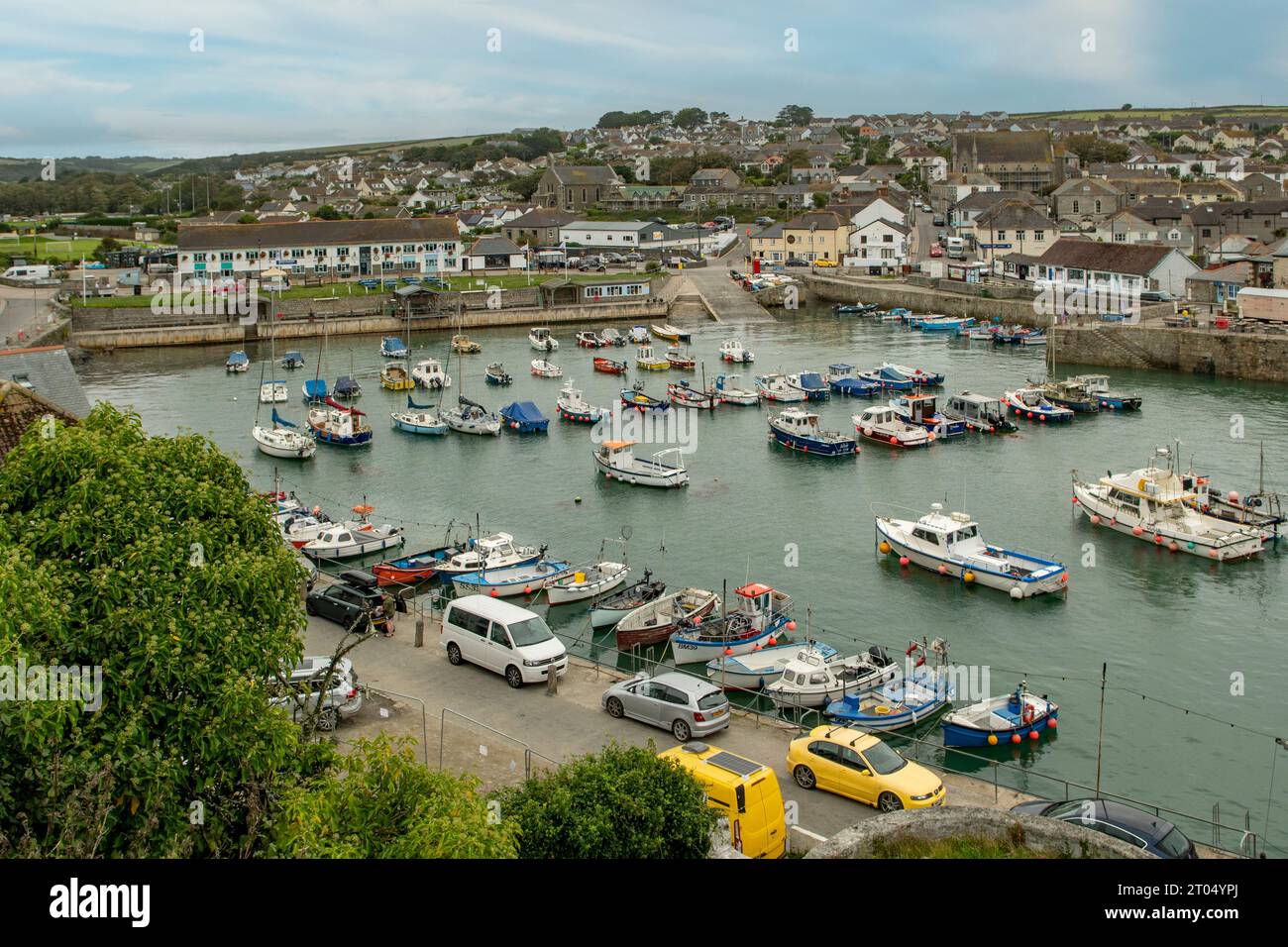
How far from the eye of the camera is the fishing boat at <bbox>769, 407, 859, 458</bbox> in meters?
32.2

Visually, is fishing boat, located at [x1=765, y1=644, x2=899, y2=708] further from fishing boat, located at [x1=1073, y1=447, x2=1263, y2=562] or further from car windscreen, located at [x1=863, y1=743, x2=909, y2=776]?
fishing boat, located at [x1=1073, y1=447, x2=1263, y2=562]

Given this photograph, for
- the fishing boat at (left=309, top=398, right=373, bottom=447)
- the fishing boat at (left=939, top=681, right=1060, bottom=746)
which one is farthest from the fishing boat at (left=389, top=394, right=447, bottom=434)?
the fishing boat at (left=939, top=681, right=1060, bottom=746)

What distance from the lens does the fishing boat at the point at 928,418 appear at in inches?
1347

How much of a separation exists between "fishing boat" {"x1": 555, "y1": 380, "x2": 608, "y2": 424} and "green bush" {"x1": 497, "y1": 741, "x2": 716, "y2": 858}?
27.9m

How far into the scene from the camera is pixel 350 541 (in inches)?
915

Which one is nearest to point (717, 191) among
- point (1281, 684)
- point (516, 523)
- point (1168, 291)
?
point (1168, 291)

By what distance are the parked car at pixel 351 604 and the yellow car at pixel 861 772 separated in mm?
6328

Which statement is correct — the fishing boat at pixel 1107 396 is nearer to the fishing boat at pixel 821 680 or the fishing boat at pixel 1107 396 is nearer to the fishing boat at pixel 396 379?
the fishing boat at pixel 396 379

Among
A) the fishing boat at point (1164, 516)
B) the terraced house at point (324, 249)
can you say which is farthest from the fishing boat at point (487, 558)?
the terraced house at point (324, 249)

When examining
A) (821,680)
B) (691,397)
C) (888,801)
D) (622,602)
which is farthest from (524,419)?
(888,801)

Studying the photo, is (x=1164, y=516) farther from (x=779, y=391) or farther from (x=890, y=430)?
(x=779, y=391)

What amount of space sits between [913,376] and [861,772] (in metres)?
30.2
